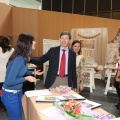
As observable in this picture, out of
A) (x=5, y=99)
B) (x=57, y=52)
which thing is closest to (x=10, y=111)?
(x=5, y=99)

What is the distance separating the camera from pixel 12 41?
801cm

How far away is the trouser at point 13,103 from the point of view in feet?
6.51

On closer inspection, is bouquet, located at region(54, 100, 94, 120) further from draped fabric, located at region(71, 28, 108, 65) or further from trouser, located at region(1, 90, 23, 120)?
draped fabric, located at region(71, 28, 108, 65)

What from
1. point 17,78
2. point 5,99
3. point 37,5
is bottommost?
point 5,99

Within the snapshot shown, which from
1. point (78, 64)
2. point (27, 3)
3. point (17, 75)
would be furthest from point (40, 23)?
point (17, 75)

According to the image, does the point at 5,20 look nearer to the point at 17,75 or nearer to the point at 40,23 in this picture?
the point at 40,23

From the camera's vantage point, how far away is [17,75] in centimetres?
192

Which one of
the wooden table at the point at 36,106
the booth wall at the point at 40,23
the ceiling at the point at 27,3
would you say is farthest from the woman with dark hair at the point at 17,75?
the ceiling at the point at 27,3

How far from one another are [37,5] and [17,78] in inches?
419

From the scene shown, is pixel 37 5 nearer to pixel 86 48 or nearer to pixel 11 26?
pixel 11 26

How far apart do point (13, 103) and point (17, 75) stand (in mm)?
297

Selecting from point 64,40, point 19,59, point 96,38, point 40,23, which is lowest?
point 19,59

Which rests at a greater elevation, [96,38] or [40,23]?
[40,23]

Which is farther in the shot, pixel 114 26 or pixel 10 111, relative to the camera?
pixel 114 26
